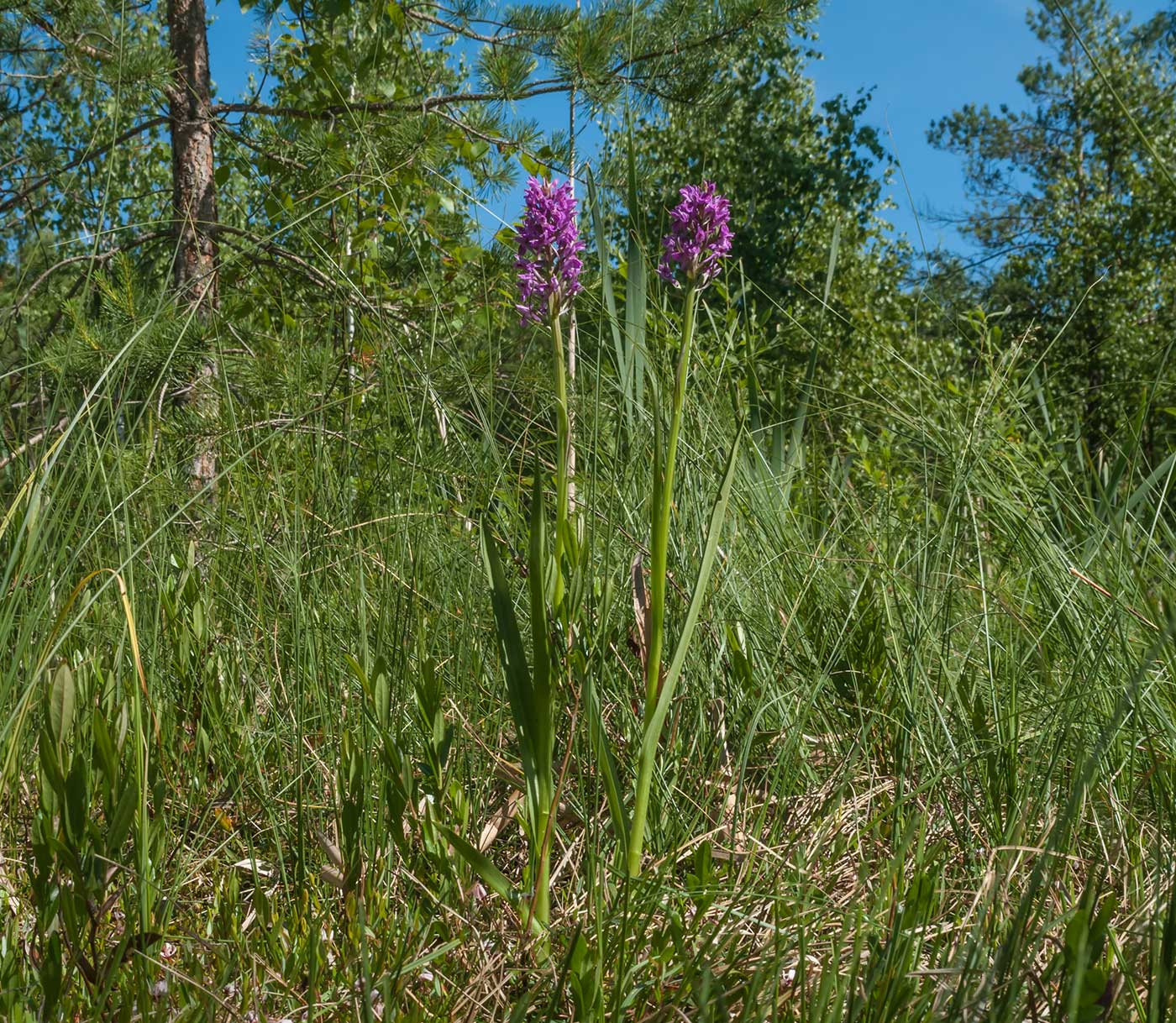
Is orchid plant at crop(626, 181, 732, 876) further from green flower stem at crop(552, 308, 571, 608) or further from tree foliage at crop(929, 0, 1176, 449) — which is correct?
tree foliage at crop(929, 0, 1176, 449)

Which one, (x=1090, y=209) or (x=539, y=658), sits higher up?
(x=1090, y=209)

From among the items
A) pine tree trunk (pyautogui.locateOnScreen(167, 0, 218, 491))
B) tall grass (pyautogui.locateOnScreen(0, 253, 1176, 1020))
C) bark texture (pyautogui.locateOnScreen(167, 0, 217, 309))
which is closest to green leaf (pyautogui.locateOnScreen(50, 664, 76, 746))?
tall grass (pyautogui.locateOnScreen(0, 253, 1176, 1020))

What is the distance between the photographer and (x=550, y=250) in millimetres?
1224

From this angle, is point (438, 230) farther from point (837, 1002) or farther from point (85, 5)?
point (837, 1002)

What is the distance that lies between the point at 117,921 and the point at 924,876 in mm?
963

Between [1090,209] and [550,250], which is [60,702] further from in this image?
[1090,209]

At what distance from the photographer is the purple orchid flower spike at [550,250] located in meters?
1.22

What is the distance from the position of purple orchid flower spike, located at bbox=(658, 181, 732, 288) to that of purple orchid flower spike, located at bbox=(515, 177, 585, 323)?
0.12 meters

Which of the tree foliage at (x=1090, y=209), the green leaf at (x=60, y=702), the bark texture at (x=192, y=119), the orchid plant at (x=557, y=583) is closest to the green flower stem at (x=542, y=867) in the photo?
the orchid plant at (x=557, y=583)

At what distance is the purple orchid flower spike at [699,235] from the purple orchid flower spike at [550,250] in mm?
123

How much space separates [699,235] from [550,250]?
192 millimetres

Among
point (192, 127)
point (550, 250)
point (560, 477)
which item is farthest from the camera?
point (192, 127)

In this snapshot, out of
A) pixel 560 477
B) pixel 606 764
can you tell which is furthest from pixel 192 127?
pixel 606 764

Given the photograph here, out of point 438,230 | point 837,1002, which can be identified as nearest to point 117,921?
point 837,1002
